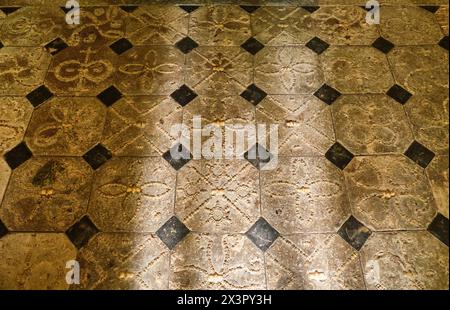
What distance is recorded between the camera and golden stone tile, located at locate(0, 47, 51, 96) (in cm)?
192

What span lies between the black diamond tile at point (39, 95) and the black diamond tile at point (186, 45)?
802mm

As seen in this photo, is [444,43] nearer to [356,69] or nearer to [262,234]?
[356,69]

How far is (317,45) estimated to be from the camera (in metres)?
2.10

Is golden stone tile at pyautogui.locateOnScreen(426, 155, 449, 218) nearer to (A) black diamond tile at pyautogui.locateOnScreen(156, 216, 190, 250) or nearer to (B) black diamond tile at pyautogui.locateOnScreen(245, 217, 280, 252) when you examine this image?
(B) black diamond tile at pyautogui.locateOnScreen(245, 217, 280, 252)

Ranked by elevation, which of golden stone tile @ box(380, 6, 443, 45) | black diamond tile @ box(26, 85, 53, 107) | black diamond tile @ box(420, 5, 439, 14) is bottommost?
black diamond tile @ box(26, 85, 53, 107)

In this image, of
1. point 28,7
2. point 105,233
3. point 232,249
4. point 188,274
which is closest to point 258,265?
point 232,249

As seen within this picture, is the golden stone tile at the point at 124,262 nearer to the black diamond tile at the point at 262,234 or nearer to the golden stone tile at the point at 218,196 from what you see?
the golden stone tile at the point at 218,196

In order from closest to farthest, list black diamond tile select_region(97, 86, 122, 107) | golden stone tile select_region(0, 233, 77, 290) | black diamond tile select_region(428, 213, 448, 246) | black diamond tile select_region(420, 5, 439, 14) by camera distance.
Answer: golden stone tile select_region(0, 233, 77, 290) → black diamond tile select_region(428, 213, 448, 246) → black diamond tile select_region(97, 86, 122, 107) → black diamond tile select_region(420, 5, 439, 14)

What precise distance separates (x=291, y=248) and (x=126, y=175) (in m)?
0.85

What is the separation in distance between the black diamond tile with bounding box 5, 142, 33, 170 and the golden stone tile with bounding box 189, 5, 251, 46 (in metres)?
1.16

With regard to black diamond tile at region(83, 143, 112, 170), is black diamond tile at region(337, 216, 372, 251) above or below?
below

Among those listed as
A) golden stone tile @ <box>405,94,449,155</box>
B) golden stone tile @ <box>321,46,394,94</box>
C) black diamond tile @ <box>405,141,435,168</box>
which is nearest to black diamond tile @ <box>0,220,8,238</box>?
golden stone tile @ <box>321,46,394,94</box>

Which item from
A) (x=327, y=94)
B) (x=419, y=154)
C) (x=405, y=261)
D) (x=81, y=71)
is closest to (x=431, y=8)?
(x=327, y=94)

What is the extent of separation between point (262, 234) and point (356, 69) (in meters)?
1.17
